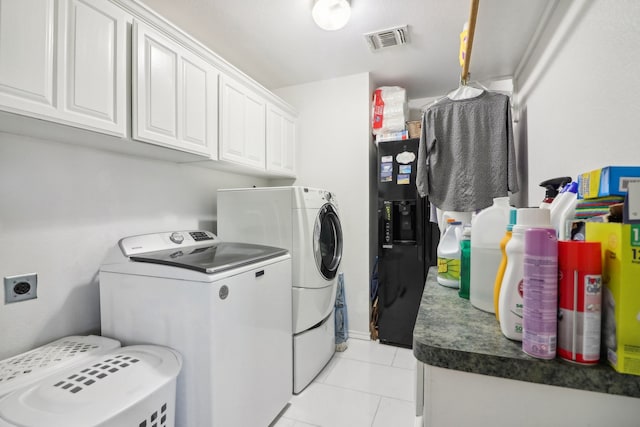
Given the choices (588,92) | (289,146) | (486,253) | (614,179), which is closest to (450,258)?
(486,253)

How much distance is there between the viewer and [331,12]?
1809 millimetres

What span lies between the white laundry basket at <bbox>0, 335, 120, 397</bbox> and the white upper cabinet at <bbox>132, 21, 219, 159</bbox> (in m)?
1.05

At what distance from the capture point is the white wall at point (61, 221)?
4.25 ft

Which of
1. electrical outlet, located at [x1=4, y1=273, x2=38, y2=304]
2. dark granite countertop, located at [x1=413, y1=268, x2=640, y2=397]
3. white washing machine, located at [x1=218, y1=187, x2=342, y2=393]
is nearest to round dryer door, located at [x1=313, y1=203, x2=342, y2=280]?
white washing machine, located at [x1=218, y1=187, x2=342, y2=393]

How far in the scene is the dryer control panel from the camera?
1600 mm

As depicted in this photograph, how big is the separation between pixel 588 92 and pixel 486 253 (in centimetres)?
106

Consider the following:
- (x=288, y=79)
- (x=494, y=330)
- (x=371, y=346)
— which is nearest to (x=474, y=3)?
(x=494, y=330)

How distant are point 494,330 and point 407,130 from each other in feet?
8.31

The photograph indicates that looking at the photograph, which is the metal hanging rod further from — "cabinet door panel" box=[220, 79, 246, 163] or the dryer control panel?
the dryer control panel

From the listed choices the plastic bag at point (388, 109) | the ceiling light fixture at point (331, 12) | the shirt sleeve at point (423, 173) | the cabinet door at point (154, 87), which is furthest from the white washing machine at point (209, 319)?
the plastic bag at point (388, 109)

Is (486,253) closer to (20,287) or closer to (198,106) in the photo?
(198,106)

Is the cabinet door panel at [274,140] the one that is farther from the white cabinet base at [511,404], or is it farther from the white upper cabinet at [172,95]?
the white cabinet base at [511,404]

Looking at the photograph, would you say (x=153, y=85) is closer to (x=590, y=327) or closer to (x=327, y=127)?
(x=327, y=127)

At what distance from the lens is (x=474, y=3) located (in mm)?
1316
